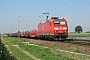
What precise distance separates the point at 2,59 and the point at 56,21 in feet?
90.6

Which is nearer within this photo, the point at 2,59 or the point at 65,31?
the point at 2,59

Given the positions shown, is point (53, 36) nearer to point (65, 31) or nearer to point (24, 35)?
point (65, 31)

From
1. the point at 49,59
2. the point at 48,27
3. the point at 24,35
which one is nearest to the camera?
the point at 49,59

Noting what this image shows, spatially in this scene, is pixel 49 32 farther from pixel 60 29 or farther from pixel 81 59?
pixel 81 59

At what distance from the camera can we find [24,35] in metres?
86.6

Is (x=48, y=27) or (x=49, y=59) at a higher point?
(x=48, y=27)

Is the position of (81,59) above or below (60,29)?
below

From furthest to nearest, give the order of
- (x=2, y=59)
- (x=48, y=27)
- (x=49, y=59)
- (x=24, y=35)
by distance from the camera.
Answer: (x=24, y=35) < (x=48, y=27) < (x=49, y=59) < (x=2, y=59)

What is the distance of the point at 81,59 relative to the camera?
14.3m

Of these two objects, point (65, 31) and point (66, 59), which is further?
point (65, 31)

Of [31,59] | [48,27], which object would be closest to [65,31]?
[48,27]

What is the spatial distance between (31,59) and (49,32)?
2711cm

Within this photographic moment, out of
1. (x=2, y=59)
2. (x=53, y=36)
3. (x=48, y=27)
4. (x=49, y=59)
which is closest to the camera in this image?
(x=2, y=59)

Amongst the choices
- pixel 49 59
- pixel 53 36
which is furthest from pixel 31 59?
pixel 53 36
